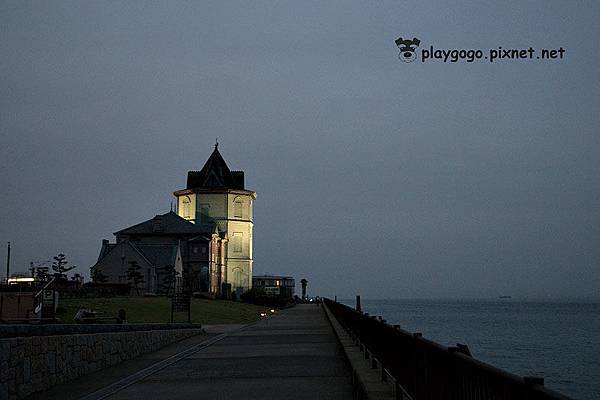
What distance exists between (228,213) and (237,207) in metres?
2.12

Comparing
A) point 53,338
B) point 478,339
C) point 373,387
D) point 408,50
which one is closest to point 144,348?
point 53,338

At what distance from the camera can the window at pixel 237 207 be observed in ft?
356

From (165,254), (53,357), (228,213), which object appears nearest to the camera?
(53,357)

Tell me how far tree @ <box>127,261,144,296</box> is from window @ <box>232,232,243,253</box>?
27005 mm

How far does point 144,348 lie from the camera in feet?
71.2

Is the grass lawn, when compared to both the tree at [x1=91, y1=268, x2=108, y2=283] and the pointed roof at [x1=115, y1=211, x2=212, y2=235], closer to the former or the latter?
the tree at [x1=91, y1=268, x2=108, y2=283]

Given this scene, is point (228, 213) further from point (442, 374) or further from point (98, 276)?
point (442, 374)

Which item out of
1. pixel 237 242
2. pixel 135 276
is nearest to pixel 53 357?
pixel 135 276

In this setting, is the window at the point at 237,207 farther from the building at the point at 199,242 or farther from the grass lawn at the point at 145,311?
the grass lawn at the point at 145,311

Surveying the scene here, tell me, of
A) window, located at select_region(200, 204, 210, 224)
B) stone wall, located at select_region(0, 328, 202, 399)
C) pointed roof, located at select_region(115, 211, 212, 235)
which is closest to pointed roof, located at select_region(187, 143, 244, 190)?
window, located at select_region(200, 204, 210, 224)

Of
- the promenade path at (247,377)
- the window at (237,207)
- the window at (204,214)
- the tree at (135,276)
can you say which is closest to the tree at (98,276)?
the tree at (135,276)

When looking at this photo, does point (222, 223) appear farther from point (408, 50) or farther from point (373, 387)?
point (373, 387)

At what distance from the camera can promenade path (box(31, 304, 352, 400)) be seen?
12.4 meters

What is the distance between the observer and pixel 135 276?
78.8 metres
